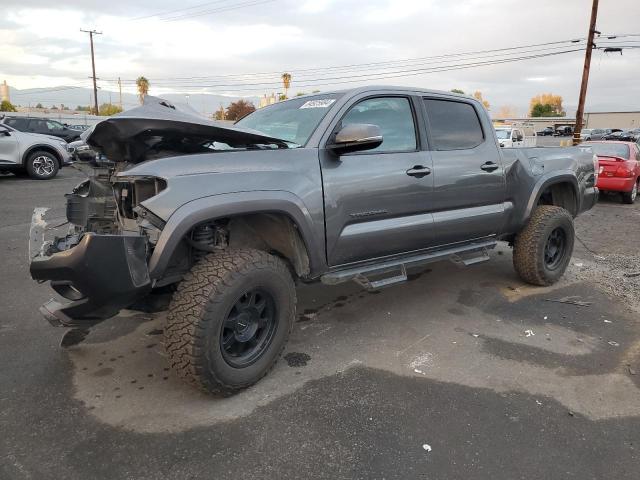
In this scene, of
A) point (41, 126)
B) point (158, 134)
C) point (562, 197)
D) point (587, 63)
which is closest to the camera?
point (158, 134)

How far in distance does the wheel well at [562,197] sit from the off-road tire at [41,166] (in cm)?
1219

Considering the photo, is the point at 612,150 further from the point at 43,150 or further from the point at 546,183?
the point at 43,150

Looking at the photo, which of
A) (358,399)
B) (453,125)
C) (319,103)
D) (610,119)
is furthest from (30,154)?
(610,119)

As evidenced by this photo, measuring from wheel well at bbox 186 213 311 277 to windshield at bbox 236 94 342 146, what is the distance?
59 centimetres

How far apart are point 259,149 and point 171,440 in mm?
1798

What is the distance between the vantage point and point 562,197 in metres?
5.83

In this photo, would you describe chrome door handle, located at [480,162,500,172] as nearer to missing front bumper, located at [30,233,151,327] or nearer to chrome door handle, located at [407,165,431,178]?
chrome door handle, located at [407,165,431,178]

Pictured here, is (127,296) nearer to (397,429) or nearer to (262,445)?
(262,445)

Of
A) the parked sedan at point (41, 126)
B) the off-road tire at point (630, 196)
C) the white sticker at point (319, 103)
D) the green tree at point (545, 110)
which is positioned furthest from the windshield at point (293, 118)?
the green tree at point (545, 110)

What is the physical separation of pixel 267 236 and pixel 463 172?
1.91 m

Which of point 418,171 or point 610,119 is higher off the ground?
point 610,119

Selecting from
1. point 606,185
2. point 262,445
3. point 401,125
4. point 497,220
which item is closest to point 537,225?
point 497,220

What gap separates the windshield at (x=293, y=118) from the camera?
363 cm

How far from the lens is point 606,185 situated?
12.5 m
